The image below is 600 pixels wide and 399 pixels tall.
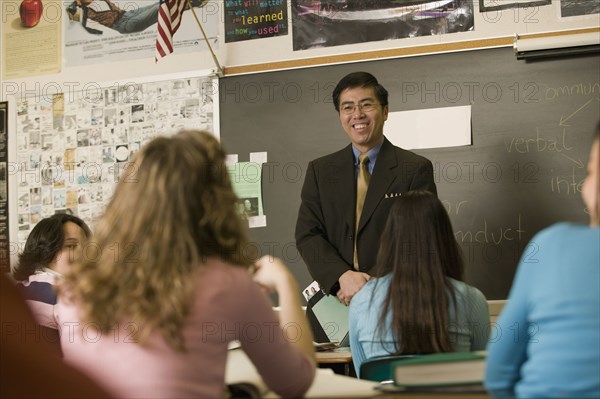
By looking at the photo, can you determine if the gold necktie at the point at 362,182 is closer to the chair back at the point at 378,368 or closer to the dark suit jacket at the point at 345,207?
the dark suit jacket at the point at 345,207

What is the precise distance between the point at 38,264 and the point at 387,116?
6.35ft

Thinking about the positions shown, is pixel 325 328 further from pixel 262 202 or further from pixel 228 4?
pixel 228 4

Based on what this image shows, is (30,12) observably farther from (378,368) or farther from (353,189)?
(378,368)

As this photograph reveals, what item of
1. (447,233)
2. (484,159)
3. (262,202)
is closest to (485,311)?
(447,233)

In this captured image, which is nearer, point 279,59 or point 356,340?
point 356,340

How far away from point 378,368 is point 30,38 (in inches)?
165

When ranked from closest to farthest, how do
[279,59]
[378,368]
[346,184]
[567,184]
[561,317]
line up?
[561,317] < [378,368] < [346,184] < [567,184] < [279,59]

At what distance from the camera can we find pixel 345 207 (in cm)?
372

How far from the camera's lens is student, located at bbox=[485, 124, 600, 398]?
1.30m

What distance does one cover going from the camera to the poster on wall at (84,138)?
16.0 ft

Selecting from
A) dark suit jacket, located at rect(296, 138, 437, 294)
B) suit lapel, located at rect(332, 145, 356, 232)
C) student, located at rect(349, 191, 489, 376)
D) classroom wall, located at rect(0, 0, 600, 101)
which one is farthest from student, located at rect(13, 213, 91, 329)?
classroom wall, located at rect(0, 0, 600, 101)

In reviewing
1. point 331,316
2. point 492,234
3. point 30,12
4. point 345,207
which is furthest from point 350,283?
point 30,12

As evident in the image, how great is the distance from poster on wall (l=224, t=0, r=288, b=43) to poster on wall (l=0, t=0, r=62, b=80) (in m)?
1.30

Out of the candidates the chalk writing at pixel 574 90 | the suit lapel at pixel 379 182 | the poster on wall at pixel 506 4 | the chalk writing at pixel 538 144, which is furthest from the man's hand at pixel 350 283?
the poster on wall at pixel 506 4
